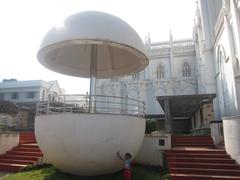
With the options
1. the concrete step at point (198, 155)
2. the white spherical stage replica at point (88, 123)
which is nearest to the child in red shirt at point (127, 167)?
the white spherical stage replica at point (88, 123)

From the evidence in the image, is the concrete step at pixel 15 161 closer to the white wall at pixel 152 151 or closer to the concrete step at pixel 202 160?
the white wall at pixel 152 151

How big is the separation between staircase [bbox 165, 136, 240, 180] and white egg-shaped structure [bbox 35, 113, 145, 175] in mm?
2320

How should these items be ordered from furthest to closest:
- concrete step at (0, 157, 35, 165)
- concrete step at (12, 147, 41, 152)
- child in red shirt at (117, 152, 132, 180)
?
concrete step at (12, 147, 41, 152) < concrete step at (0, 157, 35, 165) < child in red shirt at (117, 152, 132, 180)

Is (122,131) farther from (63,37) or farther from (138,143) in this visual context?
(63,37)

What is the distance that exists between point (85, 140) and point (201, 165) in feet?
15.6

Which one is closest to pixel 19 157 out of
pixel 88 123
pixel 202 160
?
pixel 88 123

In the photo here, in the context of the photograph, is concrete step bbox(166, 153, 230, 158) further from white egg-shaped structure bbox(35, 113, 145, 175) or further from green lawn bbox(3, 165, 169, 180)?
white egg-shaped structure bbox(35, 113, 145, 175)

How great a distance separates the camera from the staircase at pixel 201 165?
7447 millimetres

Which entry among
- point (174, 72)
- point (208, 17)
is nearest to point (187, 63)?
point (174, 72)

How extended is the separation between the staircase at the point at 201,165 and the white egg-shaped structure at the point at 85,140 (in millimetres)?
2320

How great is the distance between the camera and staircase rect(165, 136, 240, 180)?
7.45m

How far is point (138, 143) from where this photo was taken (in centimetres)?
787

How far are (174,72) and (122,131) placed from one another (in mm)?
36668

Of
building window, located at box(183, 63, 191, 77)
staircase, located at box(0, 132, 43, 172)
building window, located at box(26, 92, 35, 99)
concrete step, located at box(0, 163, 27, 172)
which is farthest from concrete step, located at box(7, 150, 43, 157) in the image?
building window, located at box(183, 63, 191, 77)
